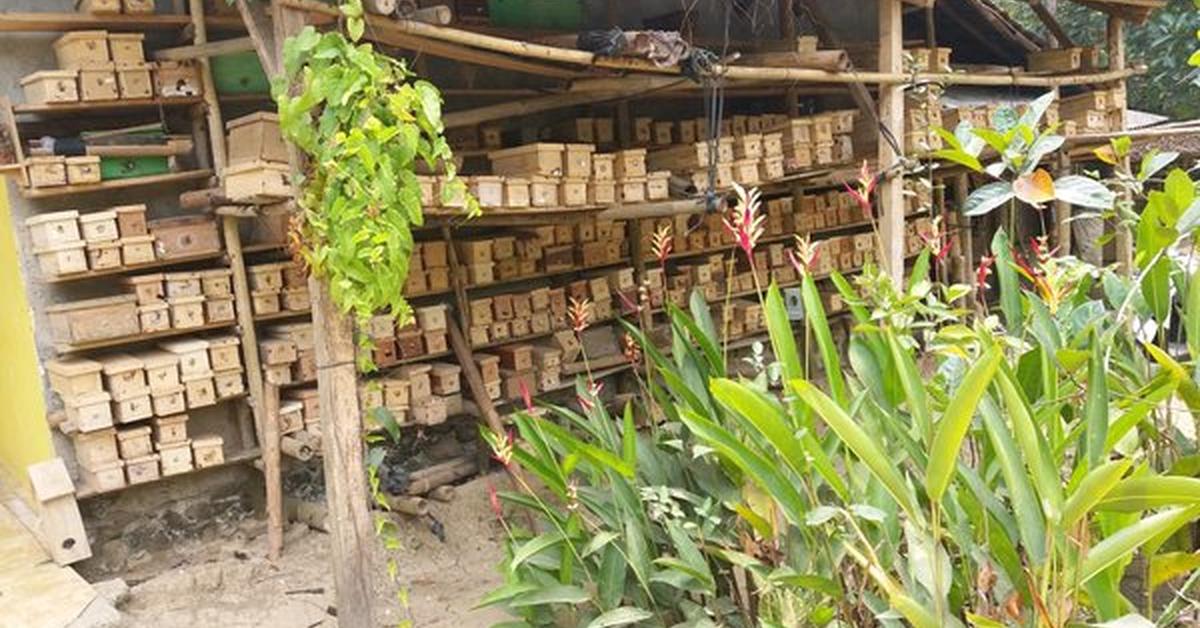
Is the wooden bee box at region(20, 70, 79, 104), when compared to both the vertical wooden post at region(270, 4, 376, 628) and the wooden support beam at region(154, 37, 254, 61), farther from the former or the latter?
the vertical wooden post at region(270, 4, 376, 628)

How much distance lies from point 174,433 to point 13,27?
6.88ft

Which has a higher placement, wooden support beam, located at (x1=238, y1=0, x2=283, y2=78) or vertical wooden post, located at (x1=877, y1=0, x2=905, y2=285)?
Answer: wooden support beam, located at (x1=238, y1=0, x2=283, y2=78)

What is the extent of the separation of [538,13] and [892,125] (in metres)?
2.45

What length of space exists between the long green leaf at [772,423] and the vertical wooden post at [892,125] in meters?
3.25

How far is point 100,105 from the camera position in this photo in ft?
14.9

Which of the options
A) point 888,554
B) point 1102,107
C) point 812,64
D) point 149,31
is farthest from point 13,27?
point 1102,107

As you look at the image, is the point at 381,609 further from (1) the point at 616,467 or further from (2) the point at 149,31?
(2) the point at 149,31

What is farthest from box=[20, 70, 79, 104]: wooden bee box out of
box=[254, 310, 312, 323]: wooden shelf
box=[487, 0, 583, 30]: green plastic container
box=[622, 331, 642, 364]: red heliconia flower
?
box=[622, 331, 642, 364]: red heliconia flower

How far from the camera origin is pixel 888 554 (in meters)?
2.50

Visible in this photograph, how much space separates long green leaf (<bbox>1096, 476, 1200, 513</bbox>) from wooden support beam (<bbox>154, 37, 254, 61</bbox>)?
3.90 metres

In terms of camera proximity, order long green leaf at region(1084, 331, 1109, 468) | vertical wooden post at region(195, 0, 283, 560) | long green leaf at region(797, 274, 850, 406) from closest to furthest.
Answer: long green leaf at region(1084, 331, 1109, 468), long green leaf at region(797, 274, 850, 406), vertical wooden post at region(195, 0, 283, 560)

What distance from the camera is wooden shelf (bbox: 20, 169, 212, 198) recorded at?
175 inches

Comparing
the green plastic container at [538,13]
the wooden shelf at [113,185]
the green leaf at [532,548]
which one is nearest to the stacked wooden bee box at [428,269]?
the wooden shelf at [113,185]

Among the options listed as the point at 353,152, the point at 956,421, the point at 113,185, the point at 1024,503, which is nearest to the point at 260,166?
the point at 353,152
